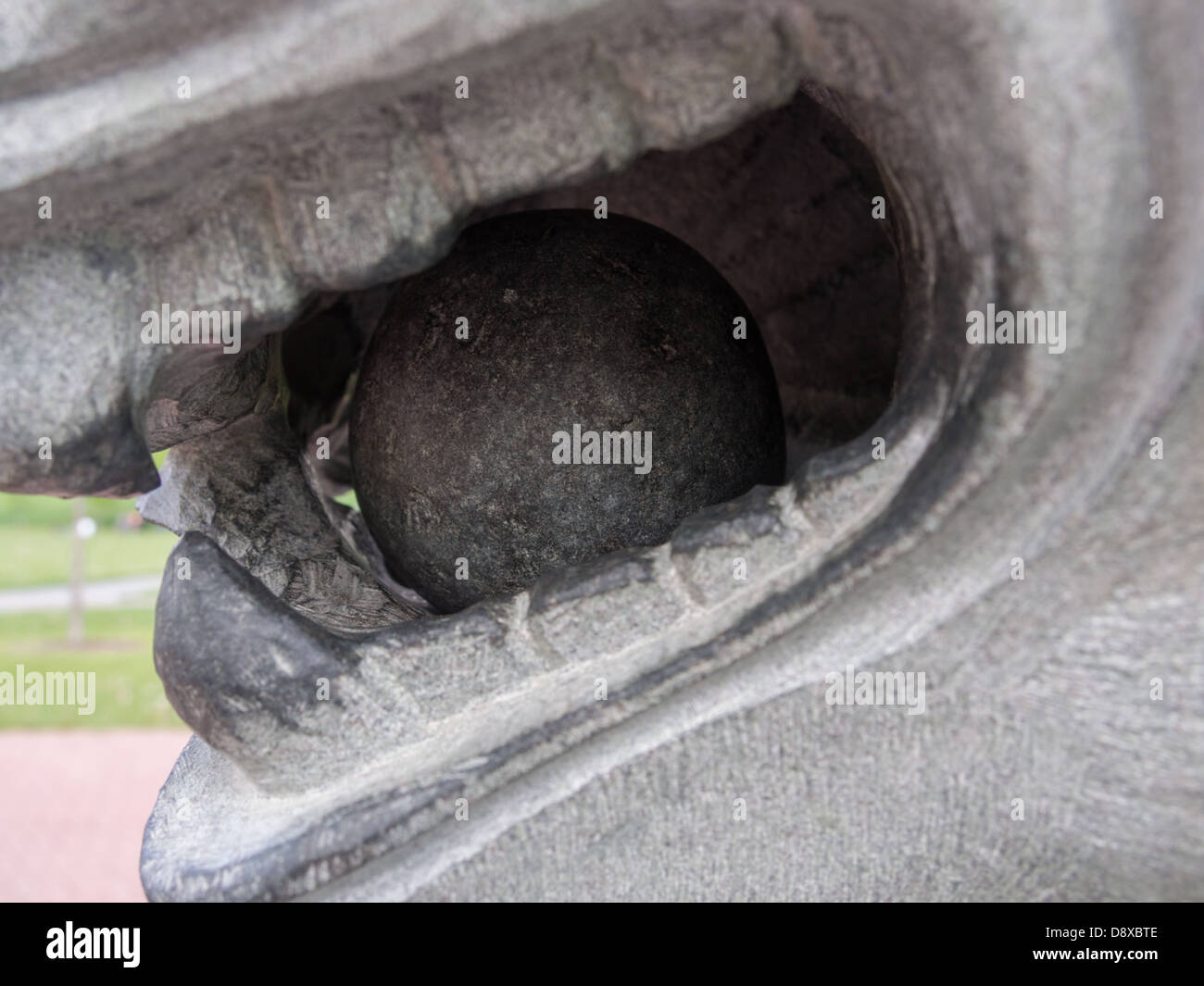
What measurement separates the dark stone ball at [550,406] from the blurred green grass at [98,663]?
2686mm

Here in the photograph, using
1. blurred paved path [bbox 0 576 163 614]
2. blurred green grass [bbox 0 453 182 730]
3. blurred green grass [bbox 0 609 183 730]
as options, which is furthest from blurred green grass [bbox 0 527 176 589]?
blurred green grass [bbox 0 609 183 730]

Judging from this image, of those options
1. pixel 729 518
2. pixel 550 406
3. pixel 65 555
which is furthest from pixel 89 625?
pixel 729 518

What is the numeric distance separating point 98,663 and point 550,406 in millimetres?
4490

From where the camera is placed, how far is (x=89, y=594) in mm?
6441

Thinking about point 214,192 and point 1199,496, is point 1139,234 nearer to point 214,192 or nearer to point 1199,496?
point 1199,496

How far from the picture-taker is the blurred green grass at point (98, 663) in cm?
405

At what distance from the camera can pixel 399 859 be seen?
1.97 ft

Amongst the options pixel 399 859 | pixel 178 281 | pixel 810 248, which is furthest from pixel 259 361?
pixel 810 248

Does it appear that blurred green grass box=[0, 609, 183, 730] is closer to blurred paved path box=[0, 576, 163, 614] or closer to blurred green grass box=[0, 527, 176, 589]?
blurred paved path box=[0, 576, 163, 614]

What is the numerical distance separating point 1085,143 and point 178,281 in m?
0.42

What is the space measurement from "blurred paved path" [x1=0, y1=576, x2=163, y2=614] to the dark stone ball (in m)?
5.68

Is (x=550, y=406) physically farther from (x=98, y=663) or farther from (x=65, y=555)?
(x=65, y=555)

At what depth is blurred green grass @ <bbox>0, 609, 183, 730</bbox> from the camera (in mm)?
4055

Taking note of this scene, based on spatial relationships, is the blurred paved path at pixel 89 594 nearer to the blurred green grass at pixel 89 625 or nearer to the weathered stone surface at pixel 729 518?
the blurred green grass at pixel 89 625
